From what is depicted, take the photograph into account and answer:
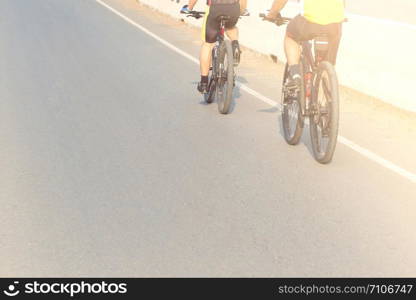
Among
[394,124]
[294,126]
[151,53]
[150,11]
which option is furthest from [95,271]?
[150,11]

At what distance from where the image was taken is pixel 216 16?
9.62 metres

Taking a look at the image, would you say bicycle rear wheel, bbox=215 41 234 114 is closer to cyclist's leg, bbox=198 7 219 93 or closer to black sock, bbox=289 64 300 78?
cyclist's leg, bbox=198 7 219 93

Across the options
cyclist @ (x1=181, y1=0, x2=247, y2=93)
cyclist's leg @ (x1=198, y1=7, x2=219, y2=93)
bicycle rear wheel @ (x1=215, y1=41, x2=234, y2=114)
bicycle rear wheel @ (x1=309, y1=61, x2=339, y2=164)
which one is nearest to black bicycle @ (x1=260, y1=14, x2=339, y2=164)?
bicycle rear wheel @ (x1=309, y1=61, x2=339, y2=164)

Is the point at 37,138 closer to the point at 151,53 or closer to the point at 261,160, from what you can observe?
the point at 261,160

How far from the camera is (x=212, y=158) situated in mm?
7609

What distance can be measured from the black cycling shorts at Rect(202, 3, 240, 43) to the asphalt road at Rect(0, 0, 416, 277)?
0.98m

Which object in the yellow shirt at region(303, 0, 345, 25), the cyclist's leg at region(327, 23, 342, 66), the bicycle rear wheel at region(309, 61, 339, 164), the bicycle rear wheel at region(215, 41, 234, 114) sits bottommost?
the bicycle rear wheel at region(215, 41, 234, 114)

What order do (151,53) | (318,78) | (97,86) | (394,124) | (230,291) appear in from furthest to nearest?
(151,53) < (97,86) < (394,124) < (318,78) < (230,291)

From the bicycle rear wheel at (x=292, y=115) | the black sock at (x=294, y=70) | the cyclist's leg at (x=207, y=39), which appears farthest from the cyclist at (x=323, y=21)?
the cyclist's leg at (x=207, y=39)

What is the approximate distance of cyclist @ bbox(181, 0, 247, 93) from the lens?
31.5ft

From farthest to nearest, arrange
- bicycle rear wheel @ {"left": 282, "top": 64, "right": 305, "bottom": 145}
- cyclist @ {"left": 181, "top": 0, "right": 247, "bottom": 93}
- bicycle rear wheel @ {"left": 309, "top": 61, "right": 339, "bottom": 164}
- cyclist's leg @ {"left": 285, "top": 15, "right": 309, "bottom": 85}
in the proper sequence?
cyclist @ {"left": 181, "top": 0, "right": 247, "bottom": 93} → bicycle rear wheel @ {"left": 282, "top": 64, "right": 305, "bottom": 145} → cyclist's leg @ {"left": 285, "top": 15, "right": 309, "bottom": 85} → bicycle rear wheel @ {"left": 309, "top": 61, "right": 339, "bottom": 164}

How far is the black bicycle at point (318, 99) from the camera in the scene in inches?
285

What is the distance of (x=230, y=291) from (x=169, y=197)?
182 cm

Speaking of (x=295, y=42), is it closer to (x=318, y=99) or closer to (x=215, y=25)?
(x=318, y=99)
